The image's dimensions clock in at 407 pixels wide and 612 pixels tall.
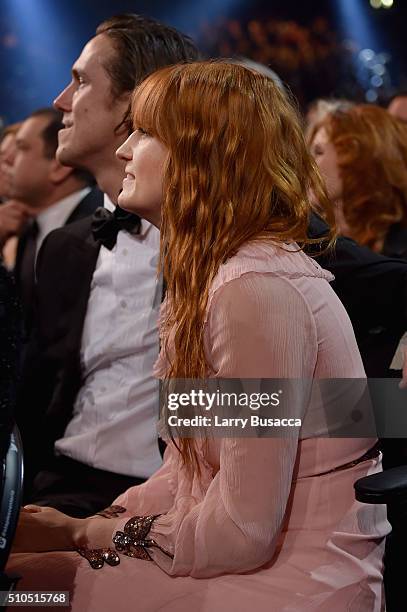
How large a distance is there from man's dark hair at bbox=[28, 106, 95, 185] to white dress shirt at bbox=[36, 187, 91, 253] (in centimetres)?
6

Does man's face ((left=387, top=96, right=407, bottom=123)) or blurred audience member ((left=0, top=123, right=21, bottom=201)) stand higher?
blurred audience member ((left=0, top=123, right=21, bottom=201))

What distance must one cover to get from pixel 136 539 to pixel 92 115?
47.0 inches

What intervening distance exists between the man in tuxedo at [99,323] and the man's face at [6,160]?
2.01 m

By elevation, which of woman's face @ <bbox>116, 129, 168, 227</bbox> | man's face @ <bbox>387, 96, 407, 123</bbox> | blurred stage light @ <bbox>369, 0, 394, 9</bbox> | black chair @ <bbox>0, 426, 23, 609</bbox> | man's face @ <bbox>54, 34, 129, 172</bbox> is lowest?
blurred stage light @ <bbox>369, 0, 394, 9</bbox>

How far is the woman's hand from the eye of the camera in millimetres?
1536

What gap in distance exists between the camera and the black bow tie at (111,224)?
224 centimetres

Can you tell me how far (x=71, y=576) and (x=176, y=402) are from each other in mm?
317

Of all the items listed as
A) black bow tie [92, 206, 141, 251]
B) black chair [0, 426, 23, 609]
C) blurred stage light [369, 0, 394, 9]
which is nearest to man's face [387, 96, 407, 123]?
black bow tie [92, 206, 141, 251]

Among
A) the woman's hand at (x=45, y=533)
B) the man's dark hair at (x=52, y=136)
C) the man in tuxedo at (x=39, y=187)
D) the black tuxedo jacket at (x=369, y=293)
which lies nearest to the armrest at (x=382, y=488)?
the woman's hand at (x=45, y=533)

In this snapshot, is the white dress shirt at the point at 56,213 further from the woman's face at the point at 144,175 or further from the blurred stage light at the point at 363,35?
the blurred stage light at the point at 363,35

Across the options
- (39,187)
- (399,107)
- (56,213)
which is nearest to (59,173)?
(39,187)

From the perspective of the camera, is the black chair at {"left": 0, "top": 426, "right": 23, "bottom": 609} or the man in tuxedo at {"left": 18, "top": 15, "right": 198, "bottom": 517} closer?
the black chair at {"left": 0, "top": 426, "right": 23, "bottom": 609}

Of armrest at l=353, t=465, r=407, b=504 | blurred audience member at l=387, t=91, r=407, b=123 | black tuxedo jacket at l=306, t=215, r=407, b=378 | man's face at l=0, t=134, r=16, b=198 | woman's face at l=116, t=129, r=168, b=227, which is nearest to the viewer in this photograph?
armrest at l=353, t=465, r=407, b=504

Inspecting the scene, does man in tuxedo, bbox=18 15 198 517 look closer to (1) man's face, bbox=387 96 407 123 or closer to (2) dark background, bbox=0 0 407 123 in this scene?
(1) man's face, bbox=387 96 407 123
